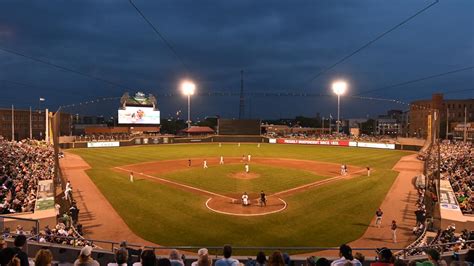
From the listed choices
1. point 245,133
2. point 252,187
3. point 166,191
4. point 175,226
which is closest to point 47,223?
point 175,226

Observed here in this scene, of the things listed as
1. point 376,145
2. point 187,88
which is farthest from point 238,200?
point 187,88

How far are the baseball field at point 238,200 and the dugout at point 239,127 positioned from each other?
1412 inches

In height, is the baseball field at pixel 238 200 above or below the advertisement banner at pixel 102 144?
below

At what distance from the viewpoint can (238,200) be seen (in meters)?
23.8

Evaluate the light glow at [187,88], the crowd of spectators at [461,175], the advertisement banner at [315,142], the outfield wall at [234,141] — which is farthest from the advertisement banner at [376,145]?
the light glow at [187,88]

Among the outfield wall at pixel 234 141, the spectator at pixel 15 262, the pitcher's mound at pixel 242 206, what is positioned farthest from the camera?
the outfield wall at pixel 234 141

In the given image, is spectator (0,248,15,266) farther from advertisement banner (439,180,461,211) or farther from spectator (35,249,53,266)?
advertisement banner (439,180,461,211)

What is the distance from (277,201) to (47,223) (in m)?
14.4

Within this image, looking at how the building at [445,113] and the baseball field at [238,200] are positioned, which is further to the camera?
the building at [445,113]

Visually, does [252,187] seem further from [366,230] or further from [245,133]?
[245,133]

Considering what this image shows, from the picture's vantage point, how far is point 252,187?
93.3 ft

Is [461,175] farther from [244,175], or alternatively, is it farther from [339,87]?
[339,87]

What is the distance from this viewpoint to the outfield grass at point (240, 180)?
2822 cm

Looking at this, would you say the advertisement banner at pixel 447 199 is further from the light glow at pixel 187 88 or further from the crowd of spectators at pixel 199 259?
the light glow at pixel 187 88
